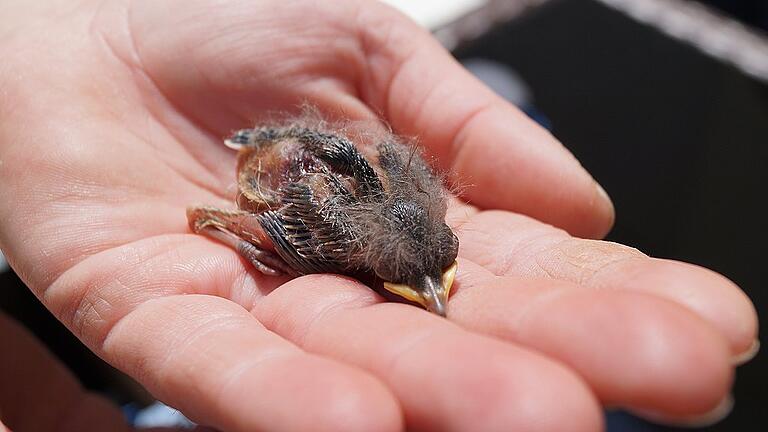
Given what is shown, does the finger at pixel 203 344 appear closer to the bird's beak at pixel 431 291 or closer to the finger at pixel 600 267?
the bird's beak at pixel 431 291

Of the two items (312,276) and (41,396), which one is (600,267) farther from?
(41,396)

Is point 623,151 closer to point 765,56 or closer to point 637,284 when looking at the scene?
point 765,56

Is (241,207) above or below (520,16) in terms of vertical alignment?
below

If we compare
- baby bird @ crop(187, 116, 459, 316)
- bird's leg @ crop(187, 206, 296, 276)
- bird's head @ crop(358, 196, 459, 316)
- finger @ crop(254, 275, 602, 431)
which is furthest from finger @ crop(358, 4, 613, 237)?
finger @ crop(254, 275, 602, 431)

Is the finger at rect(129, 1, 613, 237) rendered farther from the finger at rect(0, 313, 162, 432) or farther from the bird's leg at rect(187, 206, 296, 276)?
the finger at rect(0, 313, 162, 432)

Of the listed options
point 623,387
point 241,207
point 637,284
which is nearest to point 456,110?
point 241,207

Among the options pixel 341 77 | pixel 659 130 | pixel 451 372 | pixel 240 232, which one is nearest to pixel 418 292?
pixel 451 372
